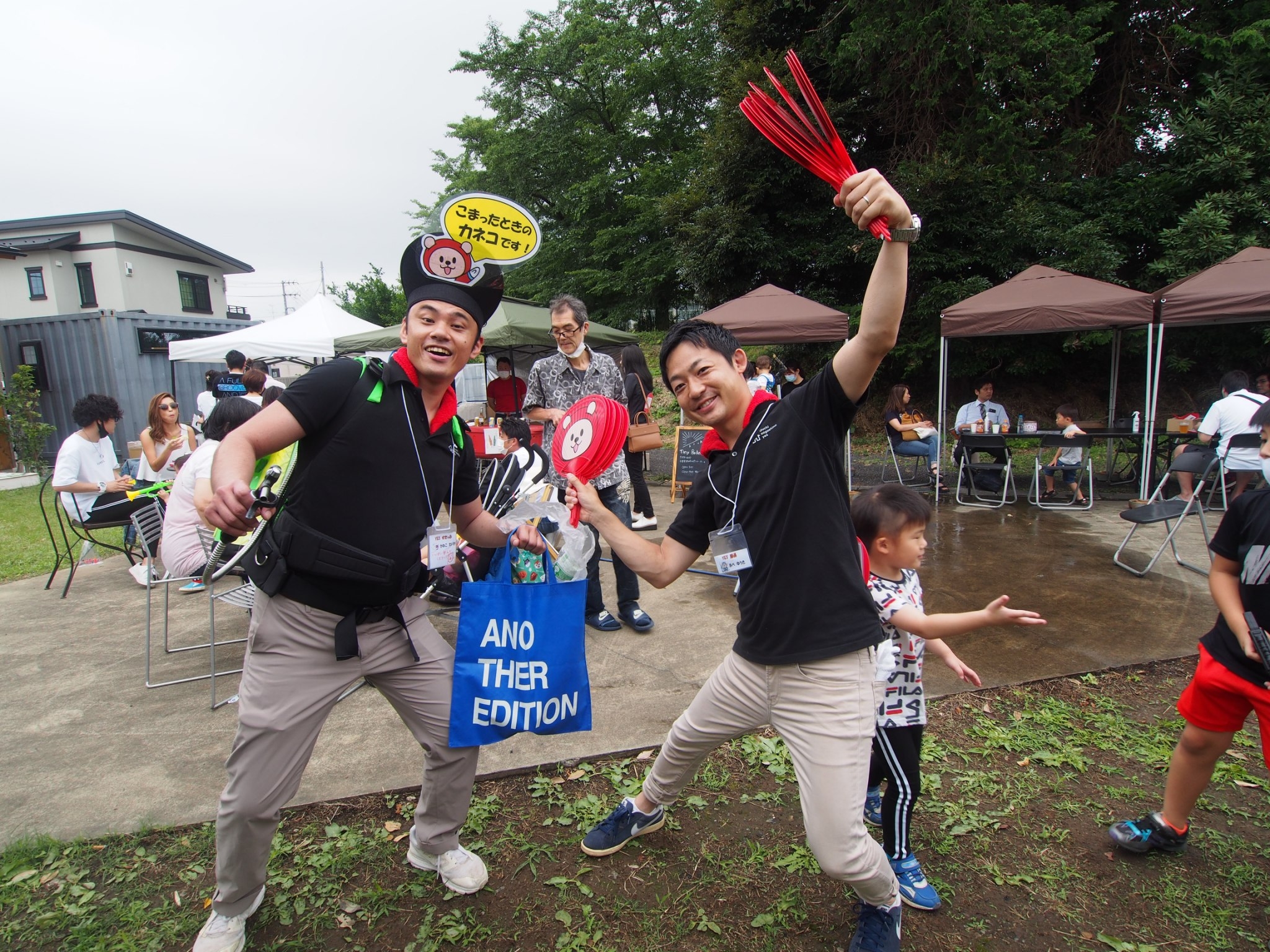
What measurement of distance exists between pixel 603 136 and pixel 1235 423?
67.1 ft

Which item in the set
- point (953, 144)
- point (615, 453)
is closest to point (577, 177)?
point (953, 144)

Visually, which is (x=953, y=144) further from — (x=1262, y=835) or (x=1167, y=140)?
(x=1262, y=835)

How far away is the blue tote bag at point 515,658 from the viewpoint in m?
2.03

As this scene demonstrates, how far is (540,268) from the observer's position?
24.1 m

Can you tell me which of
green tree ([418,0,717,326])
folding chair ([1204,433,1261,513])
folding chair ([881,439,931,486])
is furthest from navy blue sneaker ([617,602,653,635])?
green tree ([418,0,717,326])

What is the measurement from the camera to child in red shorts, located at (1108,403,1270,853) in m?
2.00

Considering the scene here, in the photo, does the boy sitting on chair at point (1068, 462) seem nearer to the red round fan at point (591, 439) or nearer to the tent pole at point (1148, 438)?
the tent pole at point (1148, 438)

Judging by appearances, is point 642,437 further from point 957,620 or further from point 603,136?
point 603,136

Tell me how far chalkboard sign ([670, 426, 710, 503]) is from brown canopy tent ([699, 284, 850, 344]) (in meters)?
1.34

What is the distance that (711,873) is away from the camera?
2.30 meters

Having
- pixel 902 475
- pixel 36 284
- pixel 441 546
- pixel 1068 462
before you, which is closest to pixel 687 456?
pixel 902 475

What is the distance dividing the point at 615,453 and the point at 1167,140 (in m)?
16.2

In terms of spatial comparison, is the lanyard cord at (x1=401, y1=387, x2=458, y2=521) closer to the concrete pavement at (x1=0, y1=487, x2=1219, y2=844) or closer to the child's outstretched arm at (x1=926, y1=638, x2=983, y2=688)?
the concrete pavement at (x1=0, y1=487, x2=1219, y2=844)

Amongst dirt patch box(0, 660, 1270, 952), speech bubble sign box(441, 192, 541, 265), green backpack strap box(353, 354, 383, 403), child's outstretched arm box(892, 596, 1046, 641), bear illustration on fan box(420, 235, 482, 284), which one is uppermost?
speech bubble sign box(441, 192, 541, 265)
